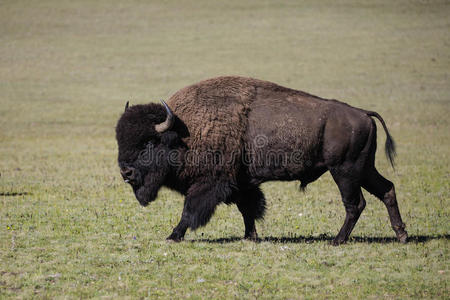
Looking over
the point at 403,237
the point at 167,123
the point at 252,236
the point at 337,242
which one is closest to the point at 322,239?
the point at 337,242

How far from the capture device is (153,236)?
9.81 m

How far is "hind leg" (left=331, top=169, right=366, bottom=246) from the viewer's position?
365 inches

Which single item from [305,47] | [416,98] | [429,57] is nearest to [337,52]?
[305,47]

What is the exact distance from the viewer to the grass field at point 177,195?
765 centimetres

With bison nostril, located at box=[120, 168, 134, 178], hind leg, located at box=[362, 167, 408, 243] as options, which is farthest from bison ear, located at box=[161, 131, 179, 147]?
hind leg, located at box=[362, 167, 408, 243]

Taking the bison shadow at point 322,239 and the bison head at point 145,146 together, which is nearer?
the bison head at point 145,146

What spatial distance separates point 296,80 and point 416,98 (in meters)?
7.14

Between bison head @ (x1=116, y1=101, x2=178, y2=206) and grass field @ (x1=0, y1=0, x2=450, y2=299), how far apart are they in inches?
36.5

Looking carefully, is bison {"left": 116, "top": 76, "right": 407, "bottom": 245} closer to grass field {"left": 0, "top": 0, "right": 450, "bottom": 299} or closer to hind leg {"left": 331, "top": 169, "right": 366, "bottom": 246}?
hind leg {"left": 331, "top": 169, "right": 366, "bottom": 246}

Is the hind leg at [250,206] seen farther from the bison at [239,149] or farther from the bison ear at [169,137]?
the bison ear at [169,137]

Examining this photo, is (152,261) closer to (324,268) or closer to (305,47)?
(324,268)

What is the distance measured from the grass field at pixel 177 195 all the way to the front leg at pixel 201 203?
28 centimetres

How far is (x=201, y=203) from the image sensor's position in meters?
9.20

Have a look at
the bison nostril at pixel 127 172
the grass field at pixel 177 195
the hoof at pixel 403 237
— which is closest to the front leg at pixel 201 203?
the grass field at pixel 177 195
